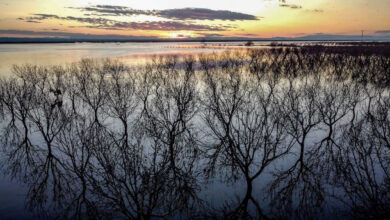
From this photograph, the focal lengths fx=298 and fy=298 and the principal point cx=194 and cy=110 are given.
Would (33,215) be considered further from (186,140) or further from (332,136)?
(332,136)

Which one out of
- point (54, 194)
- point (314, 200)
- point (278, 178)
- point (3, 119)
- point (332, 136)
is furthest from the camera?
point (3, 119)

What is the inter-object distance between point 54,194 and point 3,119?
89.0 feet

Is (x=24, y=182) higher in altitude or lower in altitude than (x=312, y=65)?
lower

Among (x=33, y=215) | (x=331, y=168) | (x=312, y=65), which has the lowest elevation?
(x=33, y=215)

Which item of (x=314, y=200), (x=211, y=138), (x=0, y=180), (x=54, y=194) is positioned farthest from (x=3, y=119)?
(x=314, y=200)

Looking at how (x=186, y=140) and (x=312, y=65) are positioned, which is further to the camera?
(x=312, y=65)

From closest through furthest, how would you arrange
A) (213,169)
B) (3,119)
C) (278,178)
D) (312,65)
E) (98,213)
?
(98,213), (278,178), (213,169), (3,119), (312,65)

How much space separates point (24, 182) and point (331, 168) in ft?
99.1

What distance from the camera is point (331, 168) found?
98.7ft

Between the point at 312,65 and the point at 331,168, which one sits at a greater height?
the point at 312,65

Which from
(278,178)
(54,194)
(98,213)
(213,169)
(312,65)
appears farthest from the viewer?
(312,65)

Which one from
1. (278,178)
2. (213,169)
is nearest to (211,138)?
(213,169)

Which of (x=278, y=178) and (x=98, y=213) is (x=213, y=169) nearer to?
(x=278, y=178)

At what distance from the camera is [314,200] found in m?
24.6
